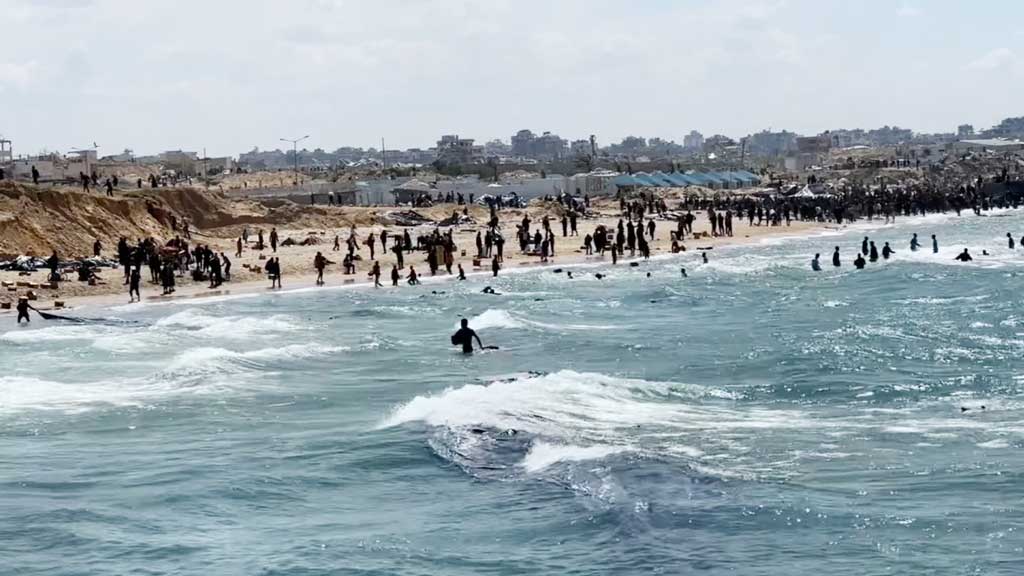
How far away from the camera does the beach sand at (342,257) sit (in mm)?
39688

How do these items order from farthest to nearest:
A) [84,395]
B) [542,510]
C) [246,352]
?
[246,352], [84,395], [542,510]

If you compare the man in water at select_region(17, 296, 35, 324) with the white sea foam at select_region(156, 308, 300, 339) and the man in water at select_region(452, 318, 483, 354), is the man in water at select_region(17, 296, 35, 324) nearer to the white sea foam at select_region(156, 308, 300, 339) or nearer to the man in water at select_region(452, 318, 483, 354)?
the white sea foam at select_region(156, 308, 300, 339)

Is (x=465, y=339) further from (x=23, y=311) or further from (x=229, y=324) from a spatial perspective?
(x=23, y=311)

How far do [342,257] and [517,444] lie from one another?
111 ft

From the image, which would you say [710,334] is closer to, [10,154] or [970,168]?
[10,154]

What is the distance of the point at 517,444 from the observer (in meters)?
18.0

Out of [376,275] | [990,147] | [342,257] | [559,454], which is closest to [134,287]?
[376,275]

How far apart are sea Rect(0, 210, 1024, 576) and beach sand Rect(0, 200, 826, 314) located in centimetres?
484

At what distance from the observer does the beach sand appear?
130ft

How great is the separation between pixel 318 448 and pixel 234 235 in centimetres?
4107

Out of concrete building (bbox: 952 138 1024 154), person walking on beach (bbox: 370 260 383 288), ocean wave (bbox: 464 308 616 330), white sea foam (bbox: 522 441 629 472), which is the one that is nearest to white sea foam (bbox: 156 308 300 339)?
ocean wave (bbox: 464 308 616 330)

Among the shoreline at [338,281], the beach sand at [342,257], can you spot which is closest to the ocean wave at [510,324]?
the shoreline at [338,281]

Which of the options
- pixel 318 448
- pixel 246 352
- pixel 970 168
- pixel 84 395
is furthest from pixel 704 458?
pixel 970 168

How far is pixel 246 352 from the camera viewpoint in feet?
92.4
